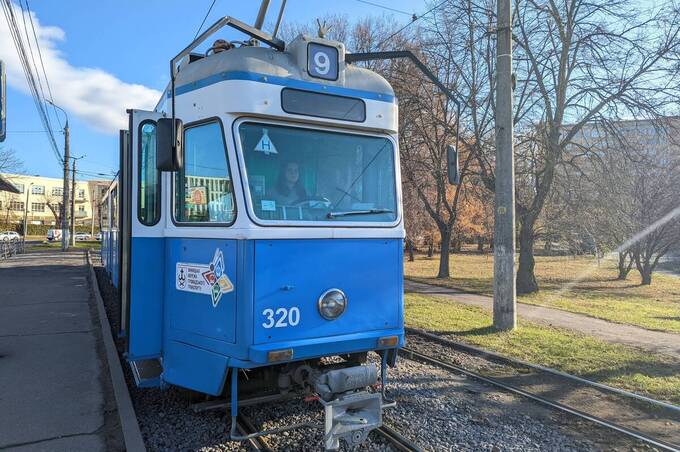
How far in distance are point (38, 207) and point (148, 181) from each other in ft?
326

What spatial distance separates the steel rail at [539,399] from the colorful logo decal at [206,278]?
380cm

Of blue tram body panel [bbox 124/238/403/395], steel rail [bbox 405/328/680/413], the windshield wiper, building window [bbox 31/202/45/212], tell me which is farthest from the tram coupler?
building window [bbox 31/202/45/212]

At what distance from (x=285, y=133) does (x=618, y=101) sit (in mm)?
11822

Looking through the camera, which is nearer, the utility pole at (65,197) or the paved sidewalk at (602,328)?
the paved sidewalk at (602,328)

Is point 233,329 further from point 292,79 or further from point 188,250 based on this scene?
point 292,79

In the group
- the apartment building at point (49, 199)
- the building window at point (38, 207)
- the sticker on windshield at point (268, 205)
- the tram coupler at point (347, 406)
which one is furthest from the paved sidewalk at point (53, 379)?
the building window at point (38, 207)

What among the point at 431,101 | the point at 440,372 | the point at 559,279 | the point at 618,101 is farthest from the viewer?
the point at 559,279

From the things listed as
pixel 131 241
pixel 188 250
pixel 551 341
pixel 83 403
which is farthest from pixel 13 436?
pixel 551 341

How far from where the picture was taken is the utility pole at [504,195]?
30.3 ft

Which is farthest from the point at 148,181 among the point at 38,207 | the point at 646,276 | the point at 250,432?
the point at 38,207

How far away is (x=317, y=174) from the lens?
4.24 m

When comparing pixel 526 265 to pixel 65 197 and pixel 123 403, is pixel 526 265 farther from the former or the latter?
pixel 65 197

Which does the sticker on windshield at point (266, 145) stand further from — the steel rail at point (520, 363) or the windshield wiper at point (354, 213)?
the steel rail at point (520, 363)

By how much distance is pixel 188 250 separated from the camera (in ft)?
14.3
